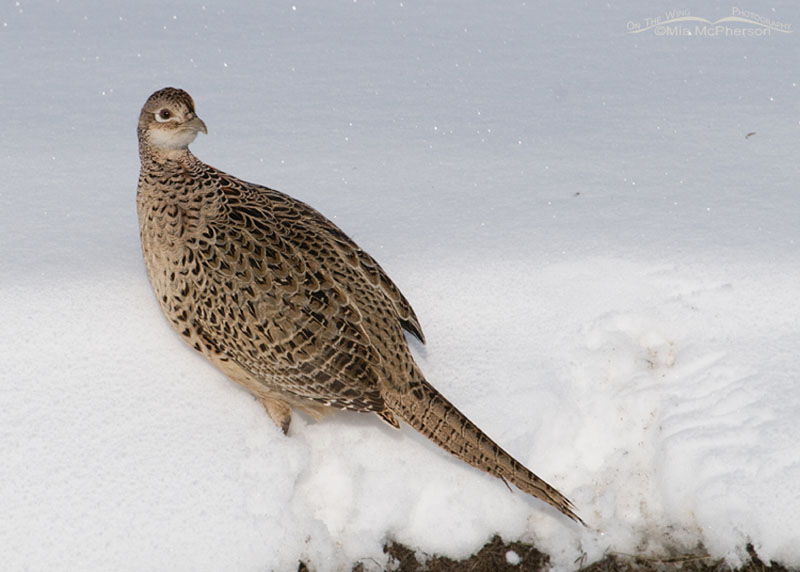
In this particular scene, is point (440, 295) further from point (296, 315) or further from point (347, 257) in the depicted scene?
point (296, 315)

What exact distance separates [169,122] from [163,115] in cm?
3

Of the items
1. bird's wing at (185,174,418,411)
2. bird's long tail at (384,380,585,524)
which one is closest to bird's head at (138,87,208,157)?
bird's wing at (185,174,418,411)

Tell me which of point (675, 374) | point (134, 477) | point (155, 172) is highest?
point (155, 172)

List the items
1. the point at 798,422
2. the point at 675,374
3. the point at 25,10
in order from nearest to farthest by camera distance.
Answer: the point at 798,422 < the point at 675,374 < the point at 25,10

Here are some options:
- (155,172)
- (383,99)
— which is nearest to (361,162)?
(383,99)

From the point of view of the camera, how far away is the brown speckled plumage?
123 inches

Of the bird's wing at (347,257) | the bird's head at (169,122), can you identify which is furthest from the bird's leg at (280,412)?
the bird's head at (169,122)

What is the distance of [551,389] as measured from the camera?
3.50m

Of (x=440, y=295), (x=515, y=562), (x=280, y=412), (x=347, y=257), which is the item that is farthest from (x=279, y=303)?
(x=515, y=562)

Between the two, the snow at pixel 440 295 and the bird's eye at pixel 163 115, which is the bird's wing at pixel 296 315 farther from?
the bird's eye at pixel 163 115

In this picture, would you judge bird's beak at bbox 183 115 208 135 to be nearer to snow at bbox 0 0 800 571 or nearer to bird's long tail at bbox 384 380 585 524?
snow at bbox 0 0 800 571

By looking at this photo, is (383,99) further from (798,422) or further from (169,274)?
(798,422)

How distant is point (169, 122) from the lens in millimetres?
3289

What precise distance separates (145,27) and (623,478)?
4.00 metres
